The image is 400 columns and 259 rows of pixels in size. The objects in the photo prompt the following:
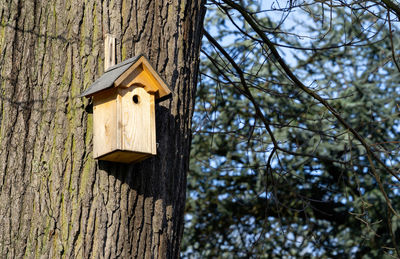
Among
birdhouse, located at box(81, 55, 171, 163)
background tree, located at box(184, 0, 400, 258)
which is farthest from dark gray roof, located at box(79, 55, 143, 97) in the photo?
background tree, located at box(184, 0, 400, 258)

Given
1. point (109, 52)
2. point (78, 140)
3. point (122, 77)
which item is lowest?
point (78, 140)

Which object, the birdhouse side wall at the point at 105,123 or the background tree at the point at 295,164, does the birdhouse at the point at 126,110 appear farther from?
the background tree at the point at 295,164

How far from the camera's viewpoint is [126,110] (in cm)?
212

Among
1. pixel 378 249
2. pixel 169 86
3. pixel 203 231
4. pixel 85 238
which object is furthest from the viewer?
pixel 203 231

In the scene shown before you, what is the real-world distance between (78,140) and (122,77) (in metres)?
0.32

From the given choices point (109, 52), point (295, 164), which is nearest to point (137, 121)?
point (109, 52)

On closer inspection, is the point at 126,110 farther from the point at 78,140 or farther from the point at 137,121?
the point at 78,140

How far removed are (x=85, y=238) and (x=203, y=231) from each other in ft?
18.3

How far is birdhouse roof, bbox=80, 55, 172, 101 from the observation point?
207 cm

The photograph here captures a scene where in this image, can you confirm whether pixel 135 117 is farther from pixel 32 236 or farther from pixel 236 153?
pixel 236 153

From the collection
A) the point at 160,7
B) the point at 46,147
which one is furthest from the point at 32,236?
the point at 160,7

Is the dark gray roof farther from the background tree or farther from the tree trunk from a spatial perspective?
the background tree

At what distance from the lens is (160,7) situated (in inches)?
94.5

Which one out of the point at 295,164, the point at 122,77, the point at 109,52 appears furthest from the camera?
the point at 295,164
